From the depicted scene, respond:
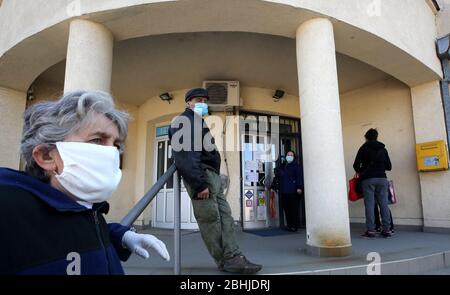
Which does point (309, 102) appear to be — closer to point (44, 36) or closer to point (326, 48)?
point (326, 48)

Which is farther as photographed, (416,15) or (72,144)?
(416,15)

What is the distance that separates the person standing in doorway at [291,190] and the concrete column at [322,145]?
256cm

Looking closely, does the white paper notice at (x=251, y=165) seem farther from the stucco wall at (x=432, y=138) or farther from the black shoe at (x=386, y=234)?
the stucco wall at (x=432, y=138)

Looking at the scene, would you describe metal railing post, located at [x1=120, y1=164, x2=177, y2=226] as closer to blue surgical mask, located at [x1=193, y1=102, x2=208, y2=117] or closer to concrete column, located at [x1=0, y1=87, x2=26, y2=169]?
blue surgical mask, located at [x1=193, y1=102, x2=208, y2=117]

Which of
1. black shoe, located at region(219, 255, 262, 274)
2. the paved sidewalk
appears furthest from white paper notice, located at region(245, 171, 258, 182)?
black shoe, located at region(219, 255, 262, 274)

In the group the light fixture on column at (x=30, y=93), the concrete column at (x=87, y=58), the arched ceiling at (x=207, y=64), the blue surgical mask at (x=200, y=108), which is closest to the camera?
the blue surgical mask at (x=200, y=108)

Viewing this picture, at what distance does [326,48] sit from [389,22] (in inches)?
58.2

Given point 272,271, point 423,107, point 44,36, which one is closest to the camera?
point 272,271

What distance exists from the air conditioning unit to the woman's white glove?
17.3 feet

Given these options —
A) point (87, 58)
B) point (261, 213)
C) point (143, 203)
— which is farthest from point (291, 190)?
point (143, 203)

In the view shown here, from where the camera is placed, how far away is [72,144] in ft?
3.34

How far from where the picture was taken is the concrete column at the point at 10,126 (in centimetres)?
530

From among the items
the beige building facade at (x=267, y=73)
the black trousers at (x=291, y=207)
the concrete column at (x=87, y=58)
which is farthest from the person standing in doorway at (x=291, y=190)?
the concrete column at (x=87, y=58)

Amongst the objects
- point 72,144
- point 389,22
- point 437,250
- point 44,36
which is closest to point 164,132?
point 44,36
